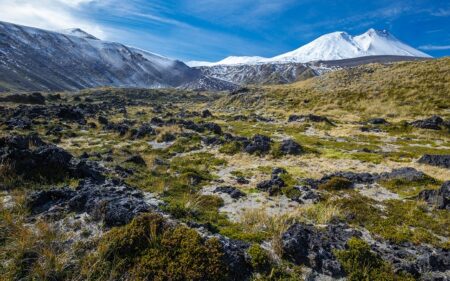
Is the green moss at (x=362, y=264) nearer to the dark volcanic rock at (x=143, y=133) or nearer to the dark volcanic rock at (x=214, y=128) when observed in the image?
the dark volcanic rock at (x=214, y=128)

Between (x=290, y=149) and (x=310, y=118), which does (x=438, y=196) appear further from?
(x=310, y=118)

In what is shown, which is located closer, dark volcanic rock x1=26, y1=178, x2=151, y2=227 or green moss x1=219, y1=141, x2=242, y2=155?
dark volcanic rock x1=26, y1=178, x2=151, y2=227

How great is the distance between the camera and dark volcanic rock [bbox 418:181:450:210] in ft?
45.8

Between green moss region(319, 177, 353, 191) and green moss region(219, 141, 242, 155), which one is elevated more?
green moss region(319, 177, 353, 191)

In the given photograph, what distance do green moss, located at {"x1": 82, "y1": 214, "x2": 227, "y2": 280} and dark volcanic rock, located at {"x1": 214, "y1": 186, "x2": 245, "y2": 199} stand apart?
721 cm

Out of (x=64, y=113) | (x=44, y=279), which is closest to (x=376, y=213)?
(x=44, y=279)

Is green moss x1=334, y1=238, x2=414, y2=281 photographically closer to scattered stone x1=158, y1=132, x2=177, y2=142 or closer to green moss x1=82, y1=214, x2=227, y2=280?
green moss x1=82, y1=214, x2=227, y2=280

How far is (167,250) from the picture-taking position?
8.17 metres

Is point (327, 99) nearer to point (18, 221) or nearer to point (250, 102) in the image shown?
point (250, 102)

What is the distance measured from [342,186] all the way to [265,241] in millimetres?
8962

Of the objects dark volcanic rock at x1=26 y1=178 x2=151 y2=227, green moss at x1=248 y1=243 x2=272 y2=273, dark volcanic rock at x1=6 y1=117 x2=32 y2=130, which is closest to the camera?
green moss at x1=248 y1=243 x2=272 y2=273

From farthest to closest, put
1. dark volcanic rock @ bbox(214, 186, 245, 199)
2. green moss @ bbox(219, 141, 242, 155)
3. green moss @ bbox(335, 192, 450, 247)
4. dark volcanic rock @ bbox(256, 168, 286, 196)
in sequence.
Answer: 1. green moss @ bbox(219, 141, 242, 155)
2. dark volcanic rock @ bbox(256, 168, 286, 196)
3. dark volcanic rock @ bbox(214, 186, 245, 199)
4. green moss @ bbox(335, 192, 450, 247)

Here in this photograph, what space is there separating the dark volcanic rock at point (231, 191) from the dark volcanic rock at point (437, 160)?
14.2m

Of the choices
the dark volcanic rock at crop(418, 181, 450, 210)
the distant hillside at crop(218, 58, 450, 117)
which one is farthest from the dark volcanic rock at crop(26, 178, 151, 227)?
the distant hillside at crop(218, 58, 450, 117)
